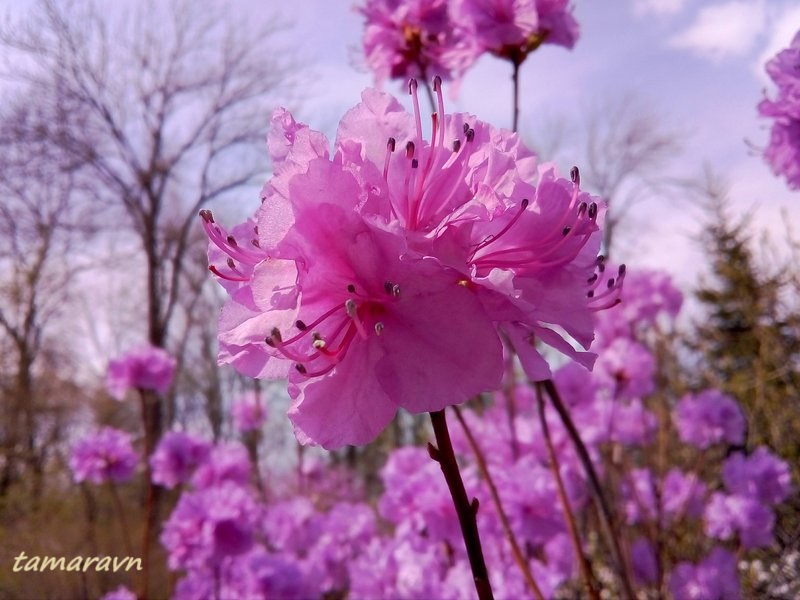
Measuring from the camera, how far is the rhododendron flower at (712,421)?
3.25m

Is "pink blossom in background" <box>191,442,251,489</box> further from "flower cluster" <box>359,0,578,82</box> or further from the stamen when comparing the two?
the stamen

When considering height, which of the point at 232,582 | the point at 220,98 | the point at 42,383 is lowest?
the point at 232,582

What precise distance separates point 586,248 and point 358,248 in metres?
0.32

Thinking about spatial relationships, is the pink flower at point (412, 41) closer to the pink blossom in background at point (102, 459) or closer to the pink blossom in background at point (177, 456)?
the pink blossom in background at point (177, 456)

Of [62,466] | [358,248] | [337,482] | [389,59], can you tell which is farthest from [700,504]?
[62,466]

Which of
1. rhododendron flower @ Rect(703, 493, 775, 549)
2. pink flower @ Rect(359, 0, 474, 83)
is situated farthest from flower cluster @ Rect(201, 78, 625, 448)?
rhododendron flower @ Rect(703, 493, 775, 549)

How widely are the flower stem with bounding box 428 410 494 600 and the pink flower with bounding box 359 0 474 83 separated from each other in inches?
52.9

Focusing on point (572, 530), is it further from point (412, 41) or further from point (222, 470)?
point (222, 470)

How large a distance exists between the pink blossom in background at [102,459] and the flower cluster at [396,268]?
2.92 meters

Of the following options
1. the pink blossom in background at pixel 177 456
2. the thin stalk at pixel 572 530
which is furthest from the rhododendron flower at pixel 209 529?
the thin stalk at pixel 572 530

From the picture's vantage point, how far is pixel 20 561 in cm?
290

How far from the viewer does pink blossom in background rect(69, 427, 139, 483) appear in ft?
10.9

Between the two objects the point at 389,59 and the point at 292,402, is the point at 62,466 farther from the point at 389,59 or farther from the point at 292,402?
the point at 292,402

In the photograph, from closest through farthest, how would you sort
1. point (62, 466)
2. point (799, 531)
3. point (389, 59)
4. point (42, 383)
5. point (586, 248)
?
point (586, 248) → point (389, 59) → point (799, 531) → point (62, 466) → point (42, 383)
